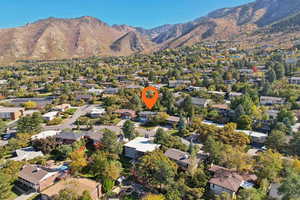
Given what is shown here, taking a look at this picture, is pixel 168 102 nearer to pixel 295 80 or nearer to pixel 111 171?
pixel 111 171

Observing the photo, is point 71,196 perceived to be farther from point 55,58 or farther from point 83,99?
point 55,58

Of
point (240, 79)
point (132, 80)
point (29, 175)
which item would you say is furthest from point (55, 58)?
point (29, 175)

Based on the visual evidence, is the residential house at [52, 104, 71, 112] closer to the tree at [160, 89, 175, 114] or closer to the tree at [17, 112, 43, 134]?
the tree at [17, 112, 43, 134]

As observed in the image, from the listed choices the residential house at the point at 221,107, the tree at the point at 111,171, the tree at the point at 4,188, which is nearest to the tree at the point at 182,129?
the residential house at the point at 221,107

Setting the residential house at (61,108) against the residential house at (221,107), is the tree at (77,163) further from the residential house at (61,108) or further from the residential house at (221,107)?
the residential house at (221,107)

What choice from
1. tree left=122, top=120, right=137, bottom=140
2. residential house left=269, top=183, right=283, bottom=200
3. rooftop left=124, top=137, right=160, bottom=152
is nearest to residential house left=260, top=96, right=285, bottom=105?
residential house left=269, top=183, right=283, bottom=200

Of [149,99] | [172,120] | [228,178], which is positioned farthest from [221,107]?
[228,178]

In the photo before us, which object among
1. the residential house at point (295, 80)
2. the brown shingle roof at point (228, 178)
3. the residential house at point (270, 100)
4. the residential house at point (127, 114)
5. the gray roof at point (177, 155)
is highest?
the residential house at point (295, 80)
